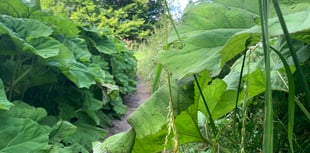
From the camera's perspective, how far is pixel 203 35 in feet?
2.02

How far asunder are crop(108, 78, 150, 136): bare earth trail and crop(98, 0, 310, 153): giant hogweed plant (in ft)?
13.1

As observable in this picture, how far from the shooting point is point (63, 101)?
382cm

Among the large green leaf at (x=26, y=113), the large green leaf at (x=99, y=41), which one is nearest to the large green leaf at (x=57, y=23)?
the large green leaf at (x=26, y=113)

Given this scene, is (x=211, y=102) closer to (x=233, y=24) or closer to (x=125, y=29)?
(x=233, y=24)

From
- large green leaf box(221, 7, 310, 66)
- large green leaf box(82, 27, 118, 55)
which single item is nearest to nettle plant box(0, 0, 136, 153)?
large green leaf box(82, 27, 118, 55)

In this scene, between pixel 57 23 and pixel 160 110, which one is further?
pixel 57 23

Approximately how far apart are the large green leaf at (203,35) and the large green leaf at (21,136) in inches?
56.8

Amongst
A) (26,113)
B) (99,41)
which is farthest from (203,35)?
(99,41)

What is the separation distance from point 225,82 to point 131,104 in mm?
6401

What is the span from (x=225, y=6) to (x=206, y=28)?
0.05 metres

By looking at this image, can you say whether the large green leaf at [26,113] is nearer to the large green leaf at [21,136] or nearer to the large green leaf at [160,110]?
the large green leaf at [21,136]

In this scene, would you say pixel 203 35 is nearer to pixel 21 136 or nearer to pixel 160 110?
pixel 160 110

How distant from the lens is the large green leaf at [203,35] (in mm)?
596

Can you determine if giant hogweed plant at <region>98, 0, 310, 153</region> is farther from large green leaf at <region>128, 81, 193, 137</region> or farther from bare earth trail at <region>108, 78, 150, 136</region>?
bare earth trail at <region>108, 78, 150, 136</region>
